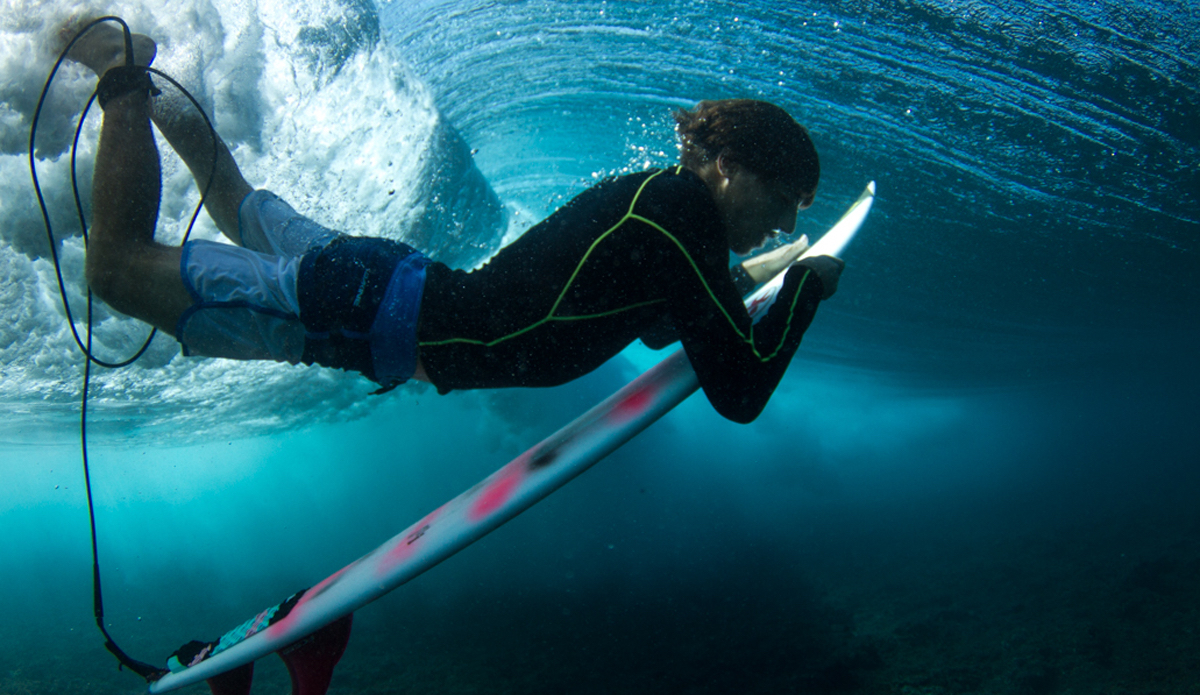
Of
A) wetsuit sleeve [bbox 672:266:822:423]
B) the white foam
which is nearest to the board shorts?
wetsuit sleeve [bbox 672:266:822:423]

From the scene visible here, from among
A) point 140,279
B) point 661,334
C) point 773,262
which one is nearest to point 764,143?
point 661,334

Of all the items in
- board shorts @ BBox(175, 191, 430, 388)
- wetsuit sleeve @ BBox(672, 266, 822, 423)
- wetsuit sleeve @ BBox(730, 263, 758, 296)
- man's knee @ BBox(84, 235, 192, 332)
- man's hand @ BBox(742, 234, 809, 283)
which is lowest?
wetsuit sleeve @ BBox(730, 263, 758, 296)

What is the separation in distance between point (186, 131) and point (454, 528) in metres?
2.18

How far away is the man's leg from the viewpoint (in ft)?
6.54

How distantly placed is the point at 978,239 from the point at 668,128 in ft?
27.6

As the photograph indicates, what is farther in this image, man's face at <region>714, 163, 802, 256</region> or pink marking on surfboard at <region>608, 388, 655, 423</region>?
pink marking on surfboard at <region>608, 388, 655, 423</region>

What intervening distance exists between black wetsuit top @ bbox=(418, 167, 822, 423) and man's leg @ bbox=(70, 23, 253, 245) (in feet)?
4.24

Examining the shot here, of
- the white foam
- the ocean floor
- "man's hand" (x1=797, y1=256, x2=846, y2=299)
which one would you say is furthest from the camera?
the ocean floor

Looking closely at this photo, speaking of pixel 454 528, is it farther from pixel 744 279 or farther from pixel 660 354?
pixel 660 354

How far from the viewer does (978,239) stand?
11398 millimetres

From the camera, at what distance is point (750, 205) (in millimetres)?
2061

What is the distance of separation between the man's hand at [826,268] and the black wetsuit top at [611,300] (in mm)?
239

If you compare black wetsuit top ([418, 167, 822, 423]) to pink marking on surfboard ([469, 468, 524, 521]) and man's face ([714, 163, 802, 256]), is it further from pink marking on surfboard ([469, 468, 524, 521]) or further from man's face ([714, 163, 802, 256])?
pink marking on surfboard ([469, 468, 524, 521])

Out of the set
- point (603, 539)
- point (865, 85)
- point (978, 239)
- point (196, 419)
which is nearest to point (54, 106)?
point (865, 85)
